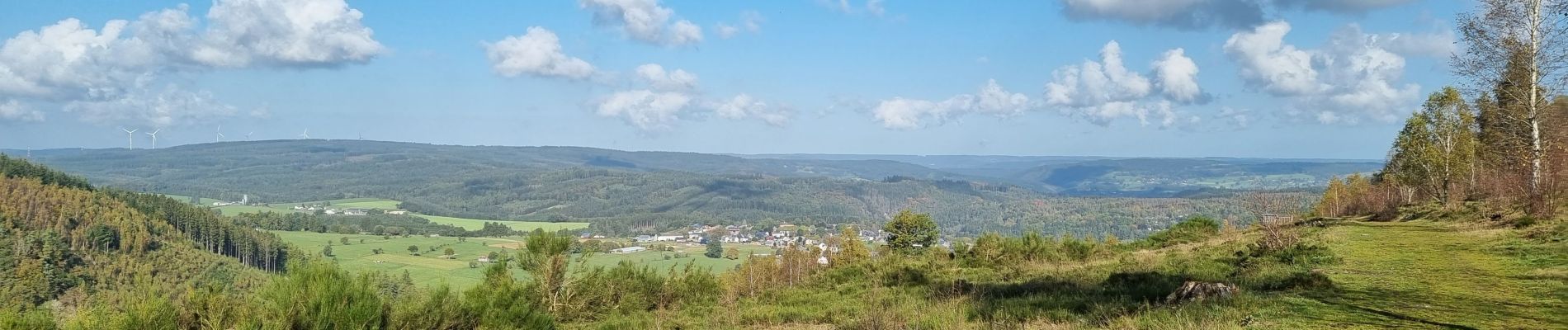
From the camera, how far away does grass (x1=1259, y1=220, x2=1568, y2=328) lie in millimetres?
6086

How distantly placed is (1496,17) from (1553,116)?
10.1 feet

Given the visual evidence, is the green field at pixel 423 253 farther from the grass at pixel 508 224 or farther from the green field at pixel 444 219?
the green field at pixel 444 219

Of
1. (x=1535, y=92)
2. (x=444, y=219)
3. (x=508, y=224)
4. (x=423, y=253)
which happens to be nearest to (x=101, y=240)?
(x=423, y=253)

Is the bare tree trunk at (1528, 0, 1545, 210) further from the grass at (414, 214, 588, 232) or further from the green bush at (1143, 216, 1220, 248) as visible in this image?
the grass at (414, 214, 588, 232)

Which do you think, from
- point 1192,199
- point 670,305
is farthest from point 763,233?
point 670,305

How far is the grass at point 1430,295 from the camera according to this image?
6086mm

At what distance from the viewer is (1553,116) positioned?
1786 cm

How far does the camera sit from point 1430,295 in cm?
745

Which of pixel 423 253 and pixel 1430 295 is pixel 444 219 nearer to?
pixel 423 253

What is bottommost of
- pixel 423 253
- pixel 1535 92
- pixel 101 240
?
pixel 423 253

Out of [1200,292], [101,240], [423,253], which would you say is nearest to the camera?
[1200,292]

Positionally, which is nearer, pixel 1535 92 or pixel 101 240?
pixel 1535 92

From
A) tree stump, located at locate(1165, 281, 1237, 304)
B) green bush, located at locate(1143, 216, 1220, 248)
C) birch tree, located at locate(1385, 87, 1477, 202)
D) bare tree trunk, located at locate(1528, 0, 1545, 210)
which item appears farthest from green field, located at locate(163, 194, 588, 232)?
tree stump, located at locate(1165, 281, 1237, 304)

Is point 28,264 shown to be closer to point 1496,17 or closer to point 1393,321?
point 1393,321
